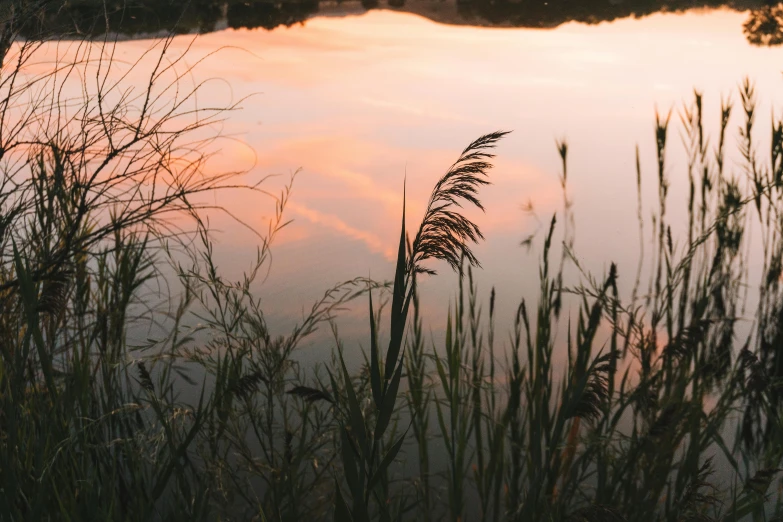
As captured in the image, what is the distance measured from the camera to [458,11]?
10281 mm

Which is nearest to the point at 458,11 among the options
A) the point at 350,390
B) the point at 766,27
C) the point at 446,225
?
the point at 766,27

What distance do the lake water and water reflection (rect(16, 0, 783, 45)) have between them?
1.58ft

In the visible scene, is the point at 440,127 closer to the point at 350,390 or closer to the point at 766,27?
the point at 350,390

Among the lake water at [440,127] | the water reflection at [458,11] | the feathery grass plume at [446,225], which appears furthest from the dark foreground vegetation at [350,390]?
the water reflection at [458,11]

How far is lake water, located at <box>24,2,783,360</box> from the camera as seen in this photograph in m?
3.83

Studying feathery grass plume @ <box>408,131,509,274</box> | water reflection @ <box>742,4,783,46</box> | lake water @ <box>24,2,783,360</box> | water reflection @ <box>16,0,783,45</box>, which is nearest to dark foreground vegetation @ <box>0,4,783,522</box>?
feathery grass plume @ <box>408,131,509,274</box>

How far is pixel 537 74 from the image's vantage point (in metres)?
6.98

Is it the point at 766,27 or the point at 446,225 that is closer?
the point at 446,225

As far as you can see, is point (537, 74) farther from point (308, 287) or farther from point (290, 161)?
point (308, 287)

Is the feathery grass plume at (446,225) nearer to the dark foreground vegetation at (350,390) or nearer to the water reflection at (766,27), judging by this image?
the dark foreground vegetation at (350,390)

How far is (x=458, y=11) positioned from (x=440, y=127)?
18.0 ft

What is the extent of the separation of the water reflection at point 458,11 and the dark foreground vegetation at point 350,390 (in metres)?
6.21

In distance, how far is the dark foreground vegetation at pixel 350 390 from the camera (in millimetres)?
1359

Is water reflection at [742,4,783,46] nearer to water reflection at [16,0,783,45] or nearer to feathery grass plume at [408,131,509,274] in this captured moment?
water reflection at [16,0,783,45]
